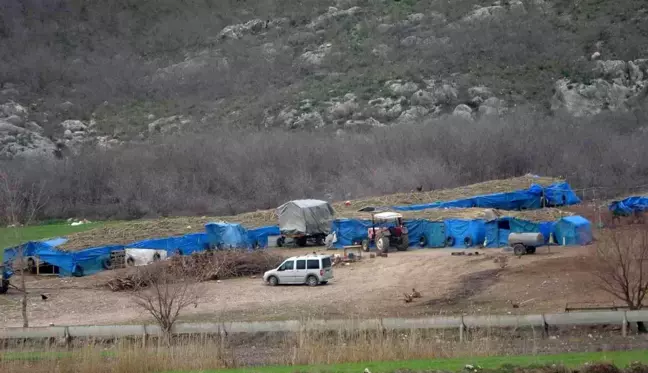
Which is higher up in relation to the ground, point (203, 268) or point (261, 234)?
point (261, 234)

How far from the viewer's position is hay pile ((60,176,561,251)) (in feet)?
160

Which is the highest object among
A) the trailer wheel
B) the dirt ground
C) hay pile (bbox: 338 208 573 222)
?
hay pile (bbox: 338 208 573 222)

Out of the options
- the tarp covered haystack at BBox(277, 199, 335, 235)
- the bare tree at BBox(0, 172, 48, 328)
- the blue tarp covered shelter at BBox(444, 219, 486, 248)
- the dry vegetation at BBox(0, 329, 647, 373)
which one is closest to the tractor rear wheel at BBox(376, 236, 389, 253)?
the blue tarp covered shelter at BBox(444, 219, 486, 248)

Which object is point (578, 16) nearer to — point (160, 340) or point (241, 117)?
point (241, 117)

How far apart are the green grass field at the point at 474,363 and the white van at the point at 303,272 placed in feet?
52.6

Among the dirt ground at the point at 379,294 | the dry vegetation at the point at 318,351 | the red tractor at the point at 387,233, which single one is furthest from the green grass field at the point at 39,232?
the dry vegetation at the point at 318,351

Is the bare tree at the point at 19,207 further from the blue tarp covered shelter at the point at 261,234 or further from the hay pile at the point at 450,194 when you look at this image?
the hay pile at the point at 450,194

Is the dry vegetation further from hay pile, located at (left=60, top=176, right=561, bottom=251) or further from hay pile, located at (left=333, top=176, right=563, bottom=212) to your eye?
hay pile, located at (left=333, top=176, right=563, bottom=212)

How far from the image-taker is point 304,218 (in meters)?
51.7

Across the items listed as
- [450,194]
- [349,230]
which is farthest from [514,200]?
[349,230]

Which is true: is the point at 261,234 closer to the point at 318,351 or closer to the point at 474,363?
the point at 318,351

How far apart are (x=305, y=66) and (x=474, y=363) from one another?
93.6 meters

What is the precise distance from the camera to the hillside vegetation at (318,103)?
79.2 m

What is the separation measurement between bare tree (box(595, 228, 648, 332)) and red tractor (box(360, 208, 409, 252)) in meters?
16.8
